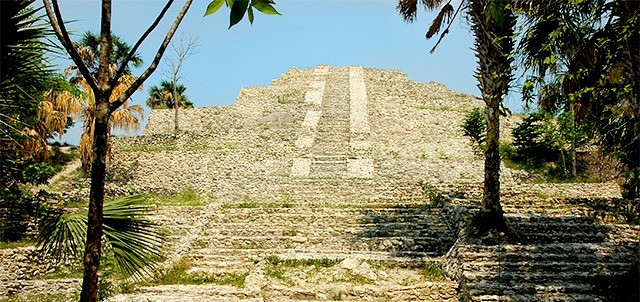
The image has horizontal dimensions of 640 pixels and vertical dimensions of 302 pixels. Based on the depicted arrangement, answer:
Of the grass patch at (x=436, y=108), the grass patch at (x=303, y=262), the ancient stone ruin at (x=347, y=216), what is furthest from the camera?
the grass patch at (x=436, y=108)

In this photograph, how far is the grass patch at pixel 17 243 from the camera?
10.6 metres

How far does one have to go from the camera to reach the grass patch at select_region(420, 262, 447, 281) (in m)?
8.70

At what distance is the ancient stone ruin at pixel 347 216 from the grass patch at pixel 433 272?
0.04m

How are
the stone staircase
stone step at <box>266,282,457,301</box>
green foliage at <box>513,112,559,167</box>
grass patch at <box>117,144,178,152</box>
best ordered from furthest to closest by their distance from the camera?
grass patch at <box>117,144,178,152</box>, green foliage at <box>513,112,559,167</box>, stone step at <box>266,282,457,301</box>, the stone staircase

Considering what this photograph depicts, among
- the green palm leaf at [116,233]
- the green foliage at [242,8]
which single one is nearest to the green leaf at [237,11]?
the green foliage at [242,8]

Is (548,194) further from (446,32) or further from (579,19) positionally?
(579,19)

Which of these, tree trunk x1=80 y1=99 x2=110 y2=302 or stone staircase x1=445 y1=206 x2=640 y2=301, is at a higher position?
tree trunk x1=80 y1=99 x2=110 y2=302

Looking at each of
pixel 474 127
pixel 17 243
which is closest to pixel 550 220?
pixel 474 127

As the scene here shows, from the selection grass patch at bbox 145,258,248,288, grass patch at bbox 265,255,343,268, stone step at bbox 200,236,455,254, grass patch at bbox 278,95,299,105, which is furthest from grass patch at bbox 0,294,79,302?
grass patch at bbox 278,95,299,105

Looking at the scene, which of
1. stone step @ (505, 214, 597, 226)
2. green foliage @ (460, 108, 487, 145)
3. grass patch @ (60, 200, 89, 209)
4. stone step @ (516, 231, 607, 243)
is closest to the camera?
stone step @ (516, 231, 607, 243)

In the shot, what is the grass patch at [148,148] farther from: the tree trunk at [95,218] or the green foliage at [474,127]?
the tree trunk at [95,218]

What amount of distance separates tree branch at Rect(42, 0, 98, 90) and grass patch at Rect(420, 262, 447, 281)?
22.8 ft

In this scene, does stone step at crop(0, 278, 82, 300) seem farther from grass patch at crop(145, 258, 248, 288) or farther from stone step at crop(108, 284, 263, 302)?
stone step at crop(108, 284, 263, 302)

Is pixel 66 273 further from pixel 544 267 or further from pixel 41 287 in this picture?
pixel 544 267
